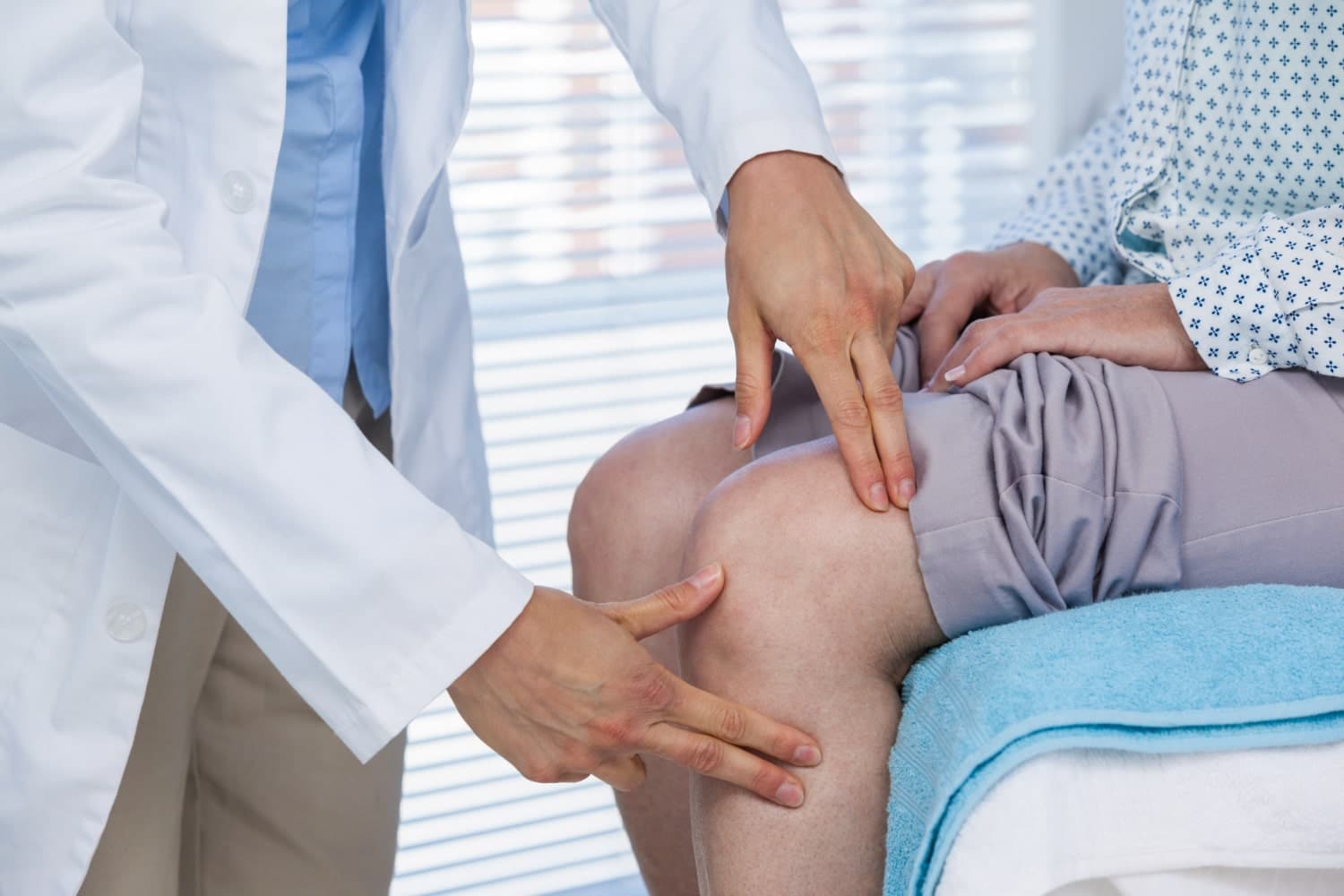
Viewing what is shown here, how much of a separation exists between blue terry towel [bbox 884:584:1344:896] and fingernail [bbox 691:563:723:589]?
137mm

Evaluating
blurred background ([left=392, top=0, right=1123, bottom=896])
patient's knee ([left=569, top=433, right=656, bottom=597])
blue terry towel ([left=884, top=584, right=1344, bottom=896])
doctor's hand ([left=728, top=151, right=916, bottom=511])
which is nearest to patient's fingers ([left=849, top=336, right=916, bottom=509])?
doctor's hand ([left=728, top=151, right=916, bottom=511])

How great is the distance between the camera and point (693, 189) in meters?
1.82

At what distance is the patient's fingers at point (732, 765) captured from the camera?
25.8 inches

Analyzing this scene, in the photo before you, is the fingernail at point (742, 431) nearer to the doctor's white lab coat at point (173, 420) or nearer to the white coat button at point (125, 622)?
the doctor's white lab coat at point (173, 420)

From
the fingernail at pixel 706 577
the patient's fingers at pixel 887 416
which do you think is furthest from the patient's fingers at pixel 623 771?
the patient's fingers at pixel 887 416

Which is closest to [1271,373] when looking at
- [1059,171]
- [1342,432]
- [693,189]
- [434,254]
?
[1342,432]

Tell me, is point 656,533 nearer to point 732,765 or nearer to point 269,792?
point 732,765

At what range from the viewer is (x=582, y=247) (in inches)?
69.6

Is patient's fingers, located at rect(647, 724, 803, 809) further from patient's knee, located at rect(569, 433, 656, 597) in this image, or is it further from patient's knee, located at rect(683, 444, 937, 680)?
patient's knee, located at rect(569, 433, 656, 597)

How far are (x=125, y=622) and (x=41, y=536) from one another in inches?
3.0

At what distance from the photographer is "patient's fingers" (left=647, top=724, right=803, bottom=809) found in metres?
0.65

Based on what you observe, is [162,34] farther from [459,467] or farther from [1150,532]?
[1150,532]

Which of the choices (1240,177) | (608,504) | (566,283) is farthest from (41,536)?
(566,283)

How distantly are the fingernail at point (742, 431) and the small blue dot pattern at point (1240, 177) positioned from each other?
0.94 ft
